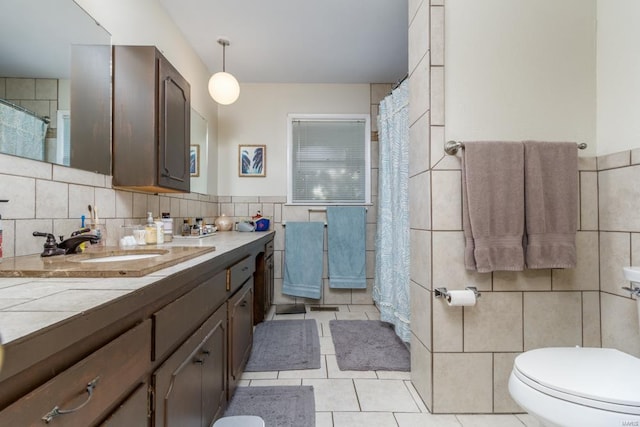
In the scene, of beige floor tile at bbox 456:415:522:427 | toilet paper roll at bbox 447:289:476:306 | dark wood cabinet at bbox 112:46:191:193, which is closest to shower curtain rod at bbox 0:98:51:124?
dark wood cabinet at bbox 112:46:191:193

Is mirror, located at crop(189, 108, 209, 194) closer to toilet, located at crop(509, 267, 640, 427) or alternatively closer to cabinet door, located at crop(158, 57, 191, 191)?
cabinet door, located at crop(158, 57, 191, 191)

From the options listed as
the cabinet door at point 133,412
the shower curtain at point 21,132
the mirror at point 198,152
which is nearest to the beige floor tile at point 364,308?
the mirror at point 198,152

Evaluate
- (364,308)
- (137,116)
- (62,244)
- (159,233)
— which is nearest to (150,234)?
(159,233)

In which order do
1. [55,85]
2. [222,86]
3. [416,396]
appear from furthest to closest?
[222,86] < [416,396] < [55,85]

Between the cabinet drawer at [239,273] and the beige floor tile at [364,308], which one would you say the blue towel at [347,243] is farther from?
the cabinet drawer at [239,273]

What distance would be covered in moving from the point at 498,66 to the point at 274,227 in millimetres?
2477

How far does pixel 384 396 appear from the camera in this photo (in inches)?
66.8

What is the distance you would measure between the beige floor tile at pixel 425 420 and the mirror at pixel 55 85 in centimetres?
188

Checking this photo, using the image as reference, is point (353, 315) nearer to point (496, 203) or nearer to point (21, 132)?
point (496, 203)

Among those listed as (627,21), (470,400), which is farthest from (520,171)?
(470,400)

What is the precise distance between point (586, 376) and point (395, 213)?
1.65 metres

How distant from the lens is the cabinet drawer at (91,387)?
439mm

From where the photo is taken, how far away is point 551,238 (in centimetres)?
145

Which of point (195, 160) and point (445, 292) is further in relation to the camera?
point (195, 160)
